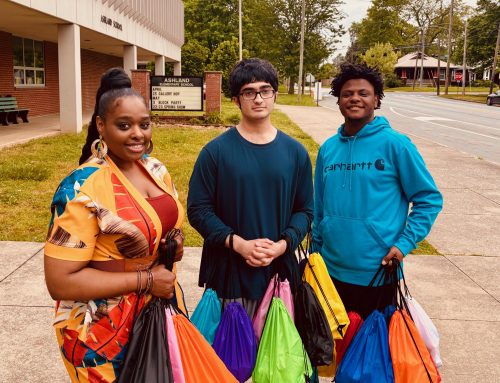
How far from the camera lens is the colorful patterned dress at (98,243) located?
1696mm

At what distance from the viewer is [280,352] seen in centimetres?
235

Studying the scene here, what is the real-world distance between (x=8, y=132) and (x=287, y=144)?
1381cm

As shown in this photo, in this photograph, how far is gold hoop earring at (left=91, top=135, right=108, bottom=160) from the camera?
1870mm

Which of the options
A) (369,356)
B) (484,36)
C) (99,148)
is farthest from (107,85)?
(484,36)

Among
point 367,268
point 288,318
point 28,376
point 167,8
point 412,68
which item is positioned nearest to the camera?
point 288,318

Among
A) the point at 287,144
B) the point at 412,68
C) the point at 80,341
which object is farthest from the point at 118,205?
the point at 412,68

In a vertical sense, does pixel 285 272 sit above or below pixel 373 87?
below

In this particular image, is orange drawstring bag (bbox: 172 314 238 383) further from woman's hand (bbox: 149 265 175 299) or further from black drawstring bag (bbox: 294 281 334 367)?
black drawstring bag (bbox: 294 281 334 367)

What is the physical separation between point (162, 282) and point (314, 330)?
91 cm

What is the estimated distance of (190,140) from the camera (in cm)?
1409

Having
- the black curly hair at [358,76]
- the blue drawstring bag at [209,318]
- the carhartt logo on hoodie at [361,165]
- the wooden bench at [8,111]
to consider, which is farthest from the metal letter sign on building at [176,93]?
the blue drawstring bag at [209,318]

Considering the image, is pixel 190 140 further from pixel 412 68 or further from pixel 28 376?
pixel 412 68

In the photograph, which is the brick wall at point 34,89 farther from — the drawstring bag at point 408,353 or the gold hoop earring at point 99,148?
the drawstring bag at point 408,353

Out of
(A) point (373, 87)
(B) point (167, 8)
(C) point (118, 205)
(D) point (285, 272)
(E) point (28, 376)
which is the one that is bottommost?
(E) point (28, 376)
